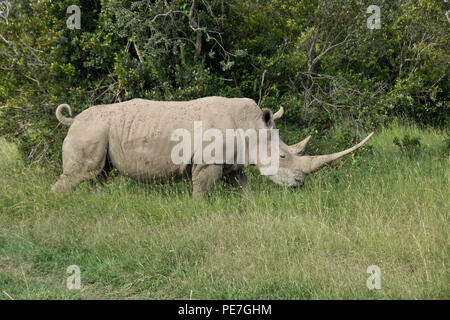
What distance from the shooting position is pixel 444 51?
12.0m

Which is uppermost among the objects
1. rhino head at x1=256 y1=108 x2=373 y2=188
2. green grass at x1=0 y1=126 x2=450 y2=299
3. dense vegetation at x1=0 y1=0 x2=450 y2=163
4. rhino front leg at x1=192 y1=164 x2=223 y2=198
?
dense vegetation at x1=0 y1=0 x2=450 y2=163

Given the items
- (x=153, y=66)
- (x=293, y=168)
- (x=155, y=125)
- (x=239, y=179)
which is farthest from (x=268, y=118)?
(x=153, y=66)

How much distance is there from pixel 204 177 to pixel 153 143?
0.76 metres

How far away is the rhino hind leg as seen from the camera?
6055mm

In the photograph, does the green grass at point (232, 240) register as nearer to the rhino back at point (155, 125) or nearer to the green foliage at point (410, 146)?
the rhino back at point (155, 125)

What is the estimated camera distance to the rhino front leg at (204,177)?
19.4 feet

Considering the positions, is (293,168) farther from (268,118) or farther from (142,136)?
(142,136)

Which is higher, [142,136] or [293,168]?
[142,136]

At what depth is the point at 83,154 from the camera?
6055 mm

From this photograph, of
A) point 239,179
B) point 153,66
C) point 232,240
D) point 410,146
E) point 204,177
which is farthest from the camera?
point 410,146

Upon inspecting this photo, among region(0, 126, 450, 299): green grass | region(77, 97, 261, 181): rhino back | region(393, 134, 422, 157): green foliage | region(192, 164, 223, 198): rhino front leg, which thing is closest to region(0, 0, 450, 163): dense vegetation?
region(393, 134, 422, 157): green foliage

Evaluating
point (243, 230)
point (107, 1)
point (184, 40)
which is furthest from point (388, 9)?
point (243, 230)

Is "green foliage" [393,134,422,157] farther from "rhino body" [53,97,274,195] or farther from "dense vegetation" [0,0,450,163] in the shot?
"rhino body" [53,97,274,195]

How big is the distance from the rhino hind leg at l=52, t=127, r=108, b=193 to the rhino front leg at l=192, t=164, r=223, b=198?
118 cm
